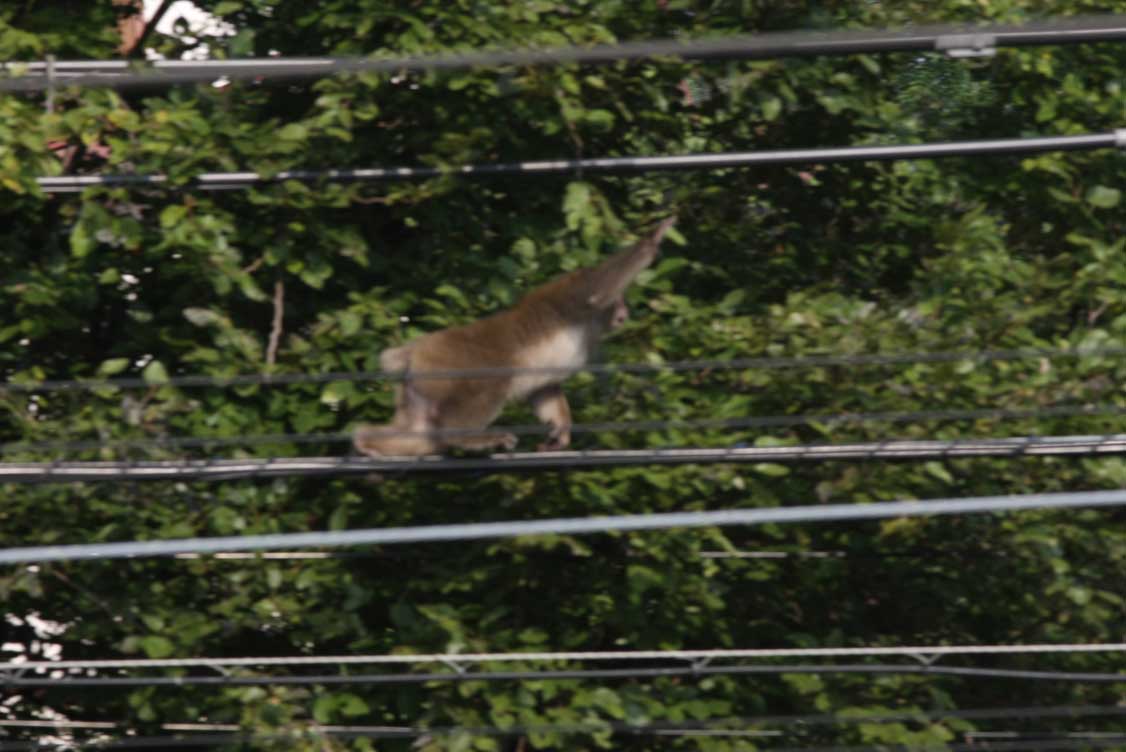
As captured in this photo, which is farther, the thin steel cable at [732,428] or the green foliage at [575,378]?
the green foliage at [575,378]

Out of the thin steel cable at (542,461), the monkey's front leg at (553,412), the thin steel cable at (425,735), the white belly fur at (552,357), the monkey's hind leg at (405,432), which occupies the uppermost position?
the white belly fur at (552,357)

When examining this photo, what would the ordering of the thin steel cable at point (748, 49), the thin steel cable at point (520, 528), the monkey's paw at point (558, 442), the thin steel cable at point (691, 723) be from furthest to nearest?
the monkey's paw at point (558, 442) → the thin steel cable at point (691, 723) → the thin steel cable at point (748, 49) → the thin steel cable at point (520, 528)

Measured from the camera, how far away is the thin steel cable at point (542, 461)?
663 cm

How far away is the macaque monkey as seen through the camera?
24.0ft

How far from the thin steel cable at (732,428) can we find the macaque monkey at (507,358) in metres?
0.07

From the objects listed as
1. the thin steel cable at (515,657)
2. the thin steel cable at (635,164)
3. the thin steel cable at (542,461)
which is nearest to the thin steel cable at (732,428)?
the thin steel cable at (542,461)

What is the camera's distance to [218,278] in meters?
7.20

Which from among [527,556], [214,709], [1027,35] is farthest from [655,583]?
[1027,35]

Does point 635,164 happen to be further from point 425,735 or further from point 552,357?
point 425,735

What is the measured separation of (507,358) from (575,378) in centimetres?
56

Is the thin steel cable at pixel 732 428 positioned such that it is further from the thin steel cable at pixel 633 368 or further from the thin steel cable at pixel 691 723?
the thin steel cable at pixel 691 723

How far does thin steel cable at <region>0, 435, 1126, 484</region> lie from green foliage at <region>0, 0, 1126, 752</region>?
0.32m

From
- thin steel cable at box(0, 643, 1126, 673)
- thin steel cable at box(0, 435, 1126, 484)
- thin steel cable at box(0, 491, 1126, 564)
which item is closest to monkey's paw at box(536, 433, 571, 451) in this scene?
thin steel cable at box(0, 435, 1126, 484)

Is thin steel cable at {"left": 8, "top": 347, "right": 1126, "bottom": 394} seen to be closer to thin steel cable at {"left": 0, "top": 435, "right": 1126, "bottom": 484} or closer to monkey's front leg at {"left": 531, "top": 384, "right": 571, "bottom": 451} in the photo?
monkey's front leg at {"left": 531, "top": 384, "right": 571, "bottom": 451}
